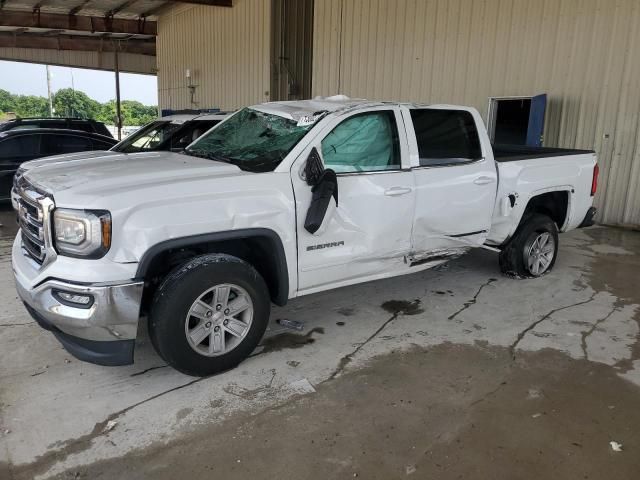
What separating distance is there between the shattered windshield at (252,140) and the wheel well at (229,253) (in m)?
0.52

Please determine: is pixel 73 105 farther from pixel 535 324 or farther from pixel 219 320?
pixel 535 324

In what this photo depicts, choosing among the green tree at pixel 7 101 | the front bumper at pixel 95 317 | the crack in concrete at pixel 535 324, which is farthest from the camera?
the green tree at pixel 7 101

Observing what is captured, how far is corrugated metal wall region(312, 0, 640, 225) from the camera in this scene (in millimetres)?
8562

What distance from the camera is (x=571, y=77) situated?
9.06 m

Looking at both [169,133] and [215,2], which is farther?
[215,2]

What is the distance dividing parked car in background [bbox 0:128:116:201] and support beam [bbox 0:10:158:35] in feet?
39.6

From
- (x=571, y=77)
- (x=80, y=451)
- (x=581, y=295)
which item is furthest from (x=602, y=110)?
(x=80, y=451)

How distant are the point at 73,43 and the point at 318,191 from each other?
28.3m

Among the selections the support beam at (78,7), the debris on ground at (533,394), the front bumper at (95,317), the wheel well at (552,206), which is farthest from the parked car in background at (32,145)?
the support beam at (78,7)

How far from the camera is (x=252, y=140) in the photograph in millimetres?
4273

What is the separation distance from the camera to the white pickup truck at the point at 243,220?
3039 millimetres

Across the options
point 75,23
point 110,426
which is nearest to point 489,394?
point 110,426

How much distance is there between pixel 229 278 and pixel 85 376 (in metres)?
1.25

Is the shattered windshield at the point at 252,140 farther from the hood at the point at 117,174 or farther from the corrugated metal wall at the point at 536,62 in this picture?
the corrugated metal wall at the point at 536,62
